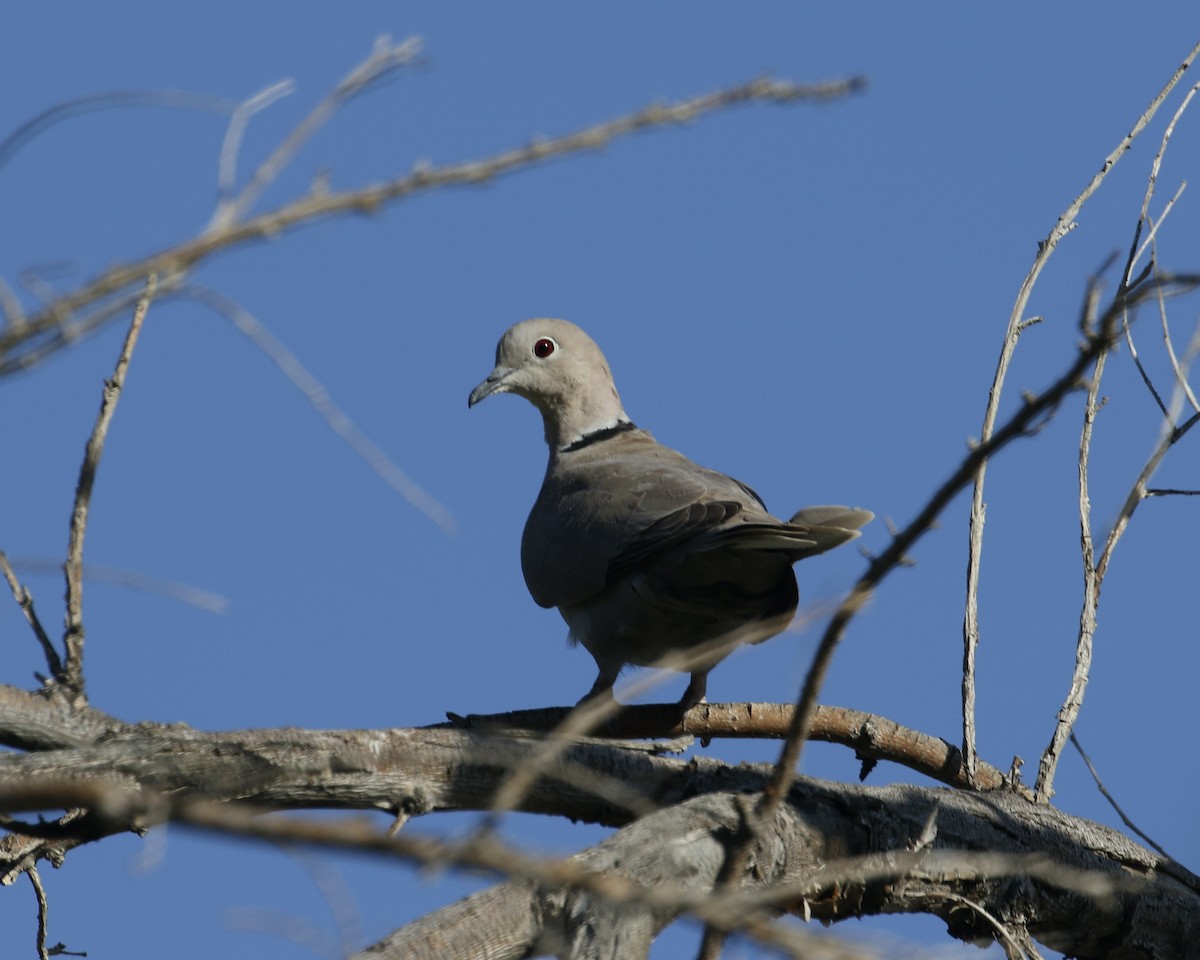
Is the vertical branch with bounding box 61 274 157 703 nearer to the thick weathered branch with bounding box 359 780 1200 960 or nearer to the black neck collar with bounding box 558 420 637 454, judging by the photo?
the thick weathered branch with bounding box 359 780 1200 960

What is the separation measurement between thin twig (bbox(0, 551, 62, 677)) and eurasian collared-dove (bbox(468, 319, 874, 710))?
1719 millimetres

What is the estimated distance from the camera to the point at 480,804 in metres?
2.96

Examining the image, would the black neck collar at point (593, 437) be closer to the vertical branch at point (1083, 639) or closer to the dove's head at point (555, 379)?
the dove's head at point (555, 379)

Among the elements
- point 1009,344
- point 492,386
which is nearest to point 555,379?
point 492,386

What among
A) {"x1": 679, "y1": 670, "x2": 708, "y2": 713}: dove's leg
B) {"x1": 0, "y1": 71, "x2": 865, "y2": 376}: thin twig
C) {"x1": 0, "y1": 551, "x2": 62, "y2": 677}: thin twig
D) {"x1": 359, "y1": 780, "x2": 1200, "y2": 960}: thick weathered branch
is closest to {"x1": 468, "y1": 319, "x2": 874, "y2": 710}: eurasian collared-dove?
{"x1": 679, "y1": 670, "x2": 708, "y2": 713}: dove's leg

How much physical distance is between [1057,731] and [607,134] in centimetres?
269

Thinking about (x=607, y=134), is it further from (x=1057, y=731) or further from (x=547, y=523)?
(x=547, y=523)

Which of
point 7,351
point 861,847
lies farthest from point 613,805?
point 7,351

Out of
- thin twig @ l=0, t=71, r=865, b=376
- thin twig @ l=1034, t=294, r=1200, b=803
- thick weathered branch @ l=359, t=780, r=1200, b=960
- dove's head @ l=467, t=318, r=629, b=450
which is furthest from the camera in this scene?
dove's head @ l=467, t=318, r=629, b=450

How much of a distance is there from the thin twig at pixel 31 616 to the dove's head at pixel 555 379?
11.0 feet

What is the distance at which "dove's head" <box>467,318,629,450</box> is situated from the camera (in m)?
5.91

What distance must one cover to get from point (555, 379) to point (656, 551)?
5.80 ft

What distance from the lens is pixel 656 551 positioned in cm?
434

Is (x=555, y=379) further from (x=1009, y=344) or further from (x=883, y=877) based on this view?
(x=883, y=877)
